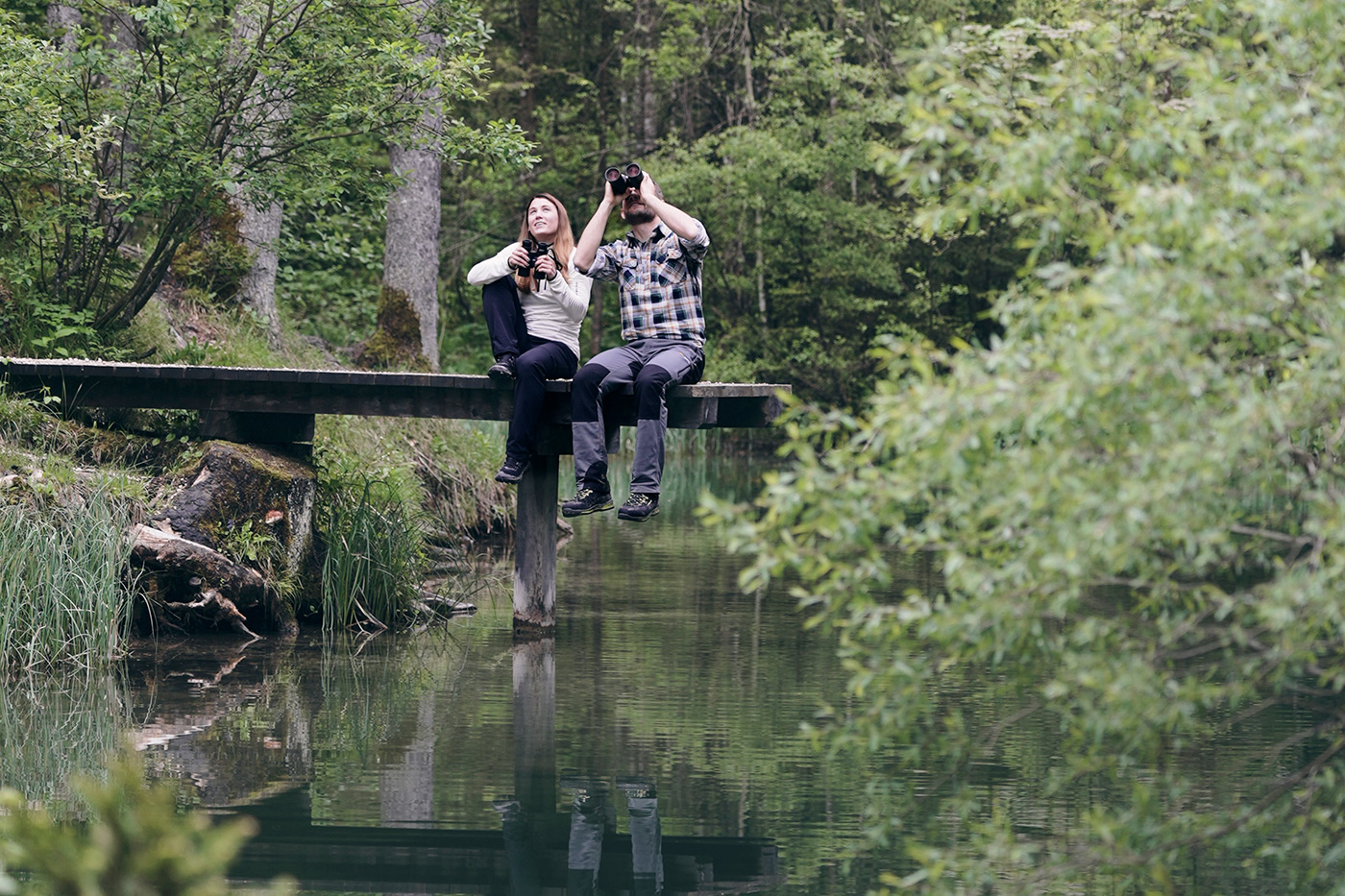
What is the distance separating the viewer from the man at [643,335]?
7.36m

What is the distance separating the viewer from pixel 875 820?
4863mm

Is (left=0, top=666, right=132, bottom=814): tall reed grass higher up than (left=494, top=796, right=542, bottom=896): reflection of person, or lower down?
higher up

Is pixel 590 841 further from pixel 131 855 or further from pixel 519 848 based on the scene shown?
pixel 131 855

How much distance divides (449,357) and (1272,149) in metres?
20.6

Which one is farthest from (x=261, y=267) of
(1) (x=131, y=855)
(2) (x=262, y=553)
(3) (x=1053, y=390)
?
(1) (x=131, y=855)

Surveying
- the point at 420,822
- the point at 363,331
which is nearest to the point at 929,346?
the point at 420,822

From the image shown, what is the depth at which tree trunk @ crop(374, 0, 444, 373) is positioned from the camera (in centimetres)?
1455

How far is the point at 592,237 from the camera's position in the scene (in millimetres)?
7527

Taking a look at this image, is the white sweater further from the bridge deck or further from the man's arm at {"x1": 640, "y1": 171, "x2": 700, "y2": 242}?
the man's arm at {"x1": 640, "y1": 171, "x2": 700, "y2": 242}

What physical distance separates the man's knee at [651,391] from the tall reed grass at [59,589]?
240 centimetres

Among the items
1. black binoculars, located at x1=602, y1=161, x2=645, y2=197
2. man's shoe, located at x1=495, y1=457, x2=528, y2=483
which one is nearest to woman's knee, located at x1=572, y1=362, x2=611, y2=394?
man's shoe, located at x1=495, y1=457, x2=528, y2=483

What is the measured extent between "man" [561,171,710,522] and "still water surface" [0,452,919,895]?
0.88 m

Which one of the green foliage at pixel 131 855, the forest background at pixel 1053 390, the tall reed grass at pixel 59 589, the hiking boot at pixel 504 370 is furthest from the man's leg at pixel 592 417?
the green foliage at pixel 131 855

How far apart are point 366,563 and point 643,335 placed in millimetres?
1944
